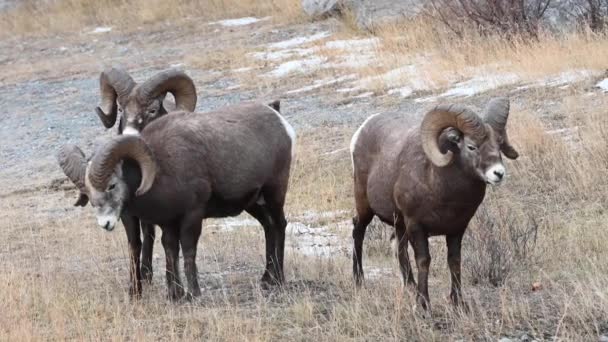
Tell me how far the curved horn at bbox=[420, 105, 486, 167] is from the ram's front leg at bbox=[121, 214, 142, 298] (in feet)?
8.53

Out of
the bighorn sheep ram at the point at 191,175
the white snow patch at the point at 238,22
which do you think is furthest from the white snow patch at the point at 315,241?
the white snow patch at the point at 238,22

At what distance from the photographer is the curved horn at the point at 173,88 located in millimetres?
10594

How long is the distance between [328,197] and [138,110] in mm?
3038

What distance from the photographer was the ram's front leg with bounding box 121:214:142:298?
9.02 meters

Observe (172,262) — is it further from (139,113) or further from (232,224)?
(232,224)

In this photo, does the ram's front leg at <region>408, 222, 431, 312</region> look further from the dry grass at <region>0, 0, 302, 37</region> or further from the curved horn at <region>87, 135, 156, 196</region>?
the dry grass at <region>0, 0, 302, 37</region>

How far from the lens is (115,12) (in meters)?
33.7

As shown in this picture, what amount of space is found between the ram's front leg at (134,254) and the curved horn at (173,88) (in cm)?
176

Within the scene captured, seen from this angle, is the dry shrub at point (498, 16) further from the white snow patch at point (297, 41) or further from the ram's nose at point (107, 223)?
the ram's nose at point (107, 223)

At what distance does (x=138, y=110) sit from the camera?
10.5 meters

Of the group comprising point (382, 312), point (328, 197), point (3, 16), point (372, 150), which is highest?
point (372, 150)

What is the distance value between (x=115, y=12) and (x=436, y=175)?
2707 centimetres

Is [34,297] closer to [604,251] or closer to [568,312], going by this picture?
[568,312]

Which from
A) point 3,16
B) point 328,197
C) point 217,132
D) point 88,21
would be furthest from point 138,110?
point 3,16
